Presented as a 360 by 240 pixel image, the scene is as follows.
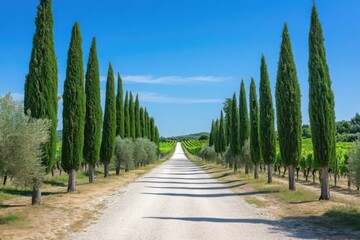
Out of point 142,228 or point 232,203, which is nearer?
point 142,228

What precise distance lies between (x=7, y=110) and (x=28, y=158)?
174 cm

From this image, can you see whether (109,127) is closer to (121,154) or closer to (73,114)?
(121,154)

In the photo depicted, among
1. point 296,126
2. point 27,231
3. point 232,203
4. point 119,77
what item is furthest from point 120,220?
point 119,77

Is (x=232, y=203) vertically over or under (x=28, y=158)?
under

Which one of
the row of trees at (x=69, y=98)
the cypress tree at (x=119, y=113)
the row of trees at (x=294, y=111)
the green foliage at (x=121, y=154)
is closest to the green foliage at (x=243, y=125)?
the row of trees at (x=294, y=111)

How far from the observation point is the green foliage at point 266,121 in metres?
29.1

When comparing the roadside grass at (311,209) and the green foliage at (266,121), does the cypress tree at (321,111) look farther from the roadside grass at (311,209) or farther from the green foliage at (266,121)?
the green foliage at (266,121)

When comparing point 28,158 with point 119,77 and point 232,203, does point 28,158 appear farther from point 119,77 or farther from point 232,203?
point 119,77

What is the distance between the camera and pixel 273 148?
29.2 m

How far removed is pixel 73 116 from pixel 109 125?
14.3 m

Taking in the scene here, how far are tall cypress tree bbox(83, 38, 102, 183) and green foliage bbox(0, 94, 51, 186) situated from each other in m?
14.6

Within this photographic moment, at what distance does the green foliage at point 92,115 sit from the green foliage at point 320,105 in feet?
51.9

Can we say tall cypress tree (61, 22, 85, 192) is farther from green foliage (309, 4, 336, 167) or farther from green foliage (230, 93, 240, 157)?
green foliage (230, 93, 240, 157)

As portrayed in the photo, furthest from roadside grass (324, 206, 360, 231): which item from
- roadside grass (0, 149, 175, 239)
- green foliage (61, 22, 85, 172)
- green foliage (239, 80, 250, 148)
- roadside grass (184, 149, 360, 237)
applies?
green foliage (239, 80, 250, 148)
